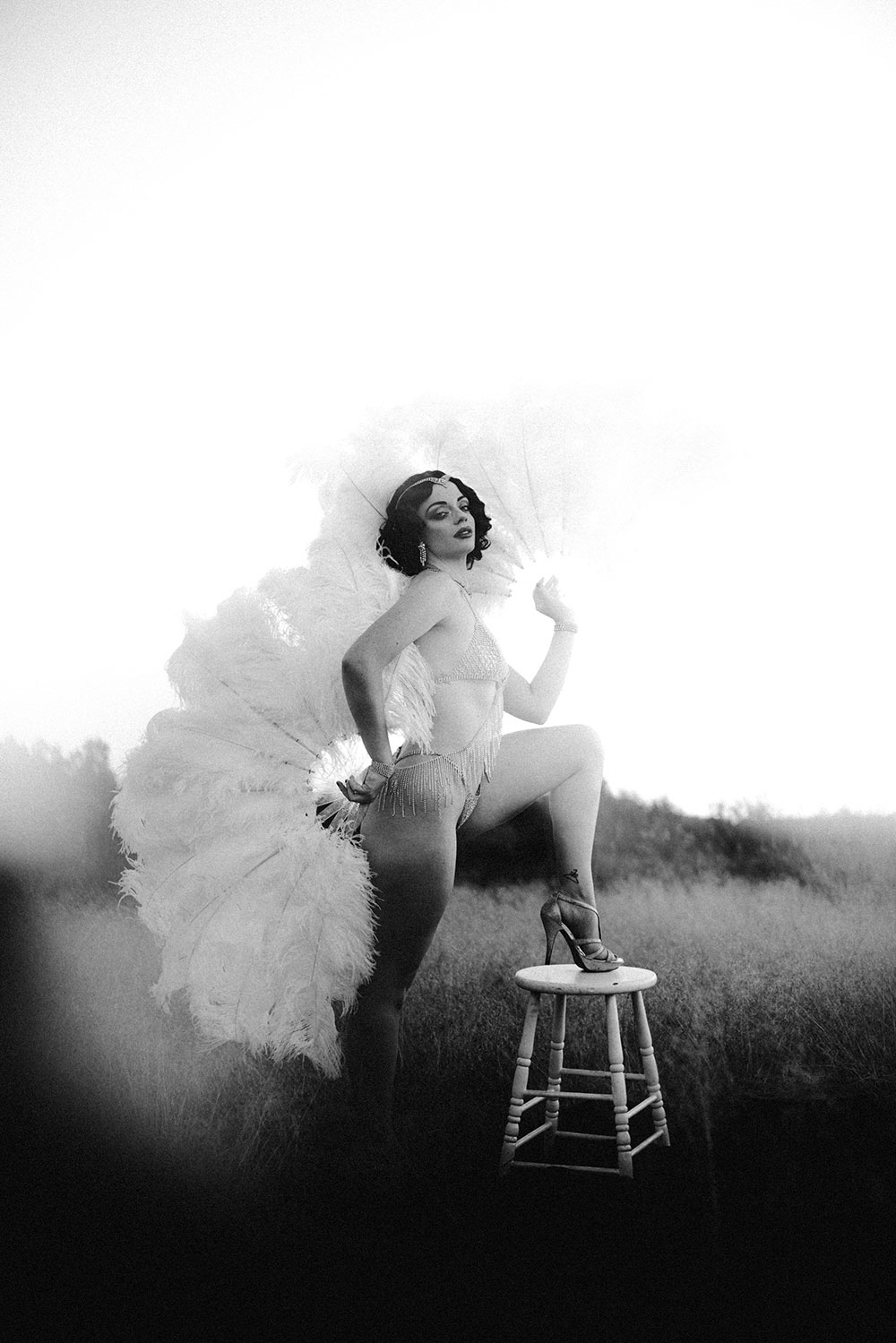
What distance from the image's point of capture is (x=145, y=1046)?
3.20 meters

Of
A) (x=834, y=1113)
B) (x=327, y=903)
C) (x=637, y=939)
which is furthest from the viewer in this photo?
(x=637, y=939)

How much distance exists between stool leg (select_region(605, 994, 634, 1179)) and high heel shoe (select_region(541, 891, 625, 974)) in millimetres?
84

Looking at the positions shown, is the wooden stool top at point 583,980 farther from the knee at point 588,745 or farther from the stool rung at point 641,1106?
the knee at point 588,745

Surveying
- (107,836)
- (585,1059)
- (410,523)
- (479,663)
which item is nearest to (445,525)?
(410,523)

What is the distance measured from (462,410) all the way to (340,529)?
471 mm

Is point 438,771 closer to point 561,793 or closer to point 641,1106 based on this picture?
point 561,793

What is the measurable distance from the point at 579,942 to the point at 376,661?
0.91m

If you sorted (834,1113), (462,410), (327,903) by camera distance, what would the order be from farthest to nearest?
(834,1113)
(462,410)
(327,903)

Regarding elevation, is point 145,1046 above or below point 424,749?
below

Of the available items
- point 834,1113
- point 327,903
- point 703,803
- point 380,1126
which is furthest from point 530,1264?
point 703,803

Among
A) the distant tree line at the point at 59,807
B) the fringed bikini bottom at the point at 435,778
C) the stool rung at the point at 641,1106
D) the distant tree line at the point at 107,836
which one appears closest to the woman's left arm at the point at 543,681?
the fringed bikini bottom at the point at 435,778

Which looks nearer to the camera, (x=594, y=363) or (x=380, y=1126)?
(x=380, y=1126)

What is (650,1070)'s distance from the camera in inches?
107

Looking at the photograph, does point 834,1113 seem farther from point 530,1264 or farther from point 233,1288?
point 233,1288
